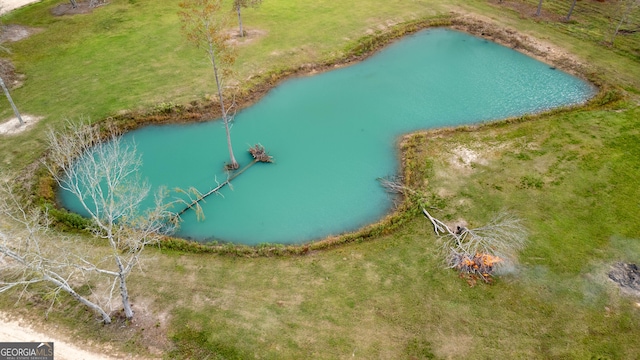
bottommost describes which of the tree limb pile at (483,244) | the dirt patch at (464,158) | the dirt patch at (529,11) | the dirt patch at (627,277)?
the dirt patch at (627,277)

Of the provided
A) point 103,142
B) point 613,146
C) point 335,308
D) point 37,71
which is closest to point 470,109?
point 613,146

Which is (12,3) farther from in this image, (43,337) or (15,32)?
(43,337)

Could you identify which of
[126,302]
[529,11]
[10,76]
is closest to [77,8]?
[10,76]

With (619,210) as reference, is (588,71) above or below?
above

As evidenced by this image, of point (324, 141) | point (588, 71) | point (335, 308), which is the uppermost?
point (588, 71)

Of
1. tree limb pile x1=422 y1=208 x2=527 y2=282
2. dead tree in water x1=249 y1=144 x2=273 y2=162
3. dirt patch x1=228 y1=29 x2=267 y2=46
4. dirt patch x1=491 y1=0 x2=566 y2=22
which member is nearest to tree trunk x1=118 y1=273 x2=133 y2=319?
dead tree in water x1=249 y1=144 x2=273 y2=162

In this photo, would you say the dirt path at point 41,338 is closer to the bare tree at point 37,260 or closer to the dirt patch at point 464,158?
the bare tree at point 37,260

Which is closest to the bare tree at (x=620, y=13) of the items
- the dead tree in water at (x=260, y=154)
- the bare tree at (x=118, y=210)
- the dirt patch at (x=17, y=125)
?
the dead tree in water at (x=260, y=154)

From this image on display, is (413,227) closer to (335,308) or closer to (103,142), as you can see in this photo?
(335,308)
